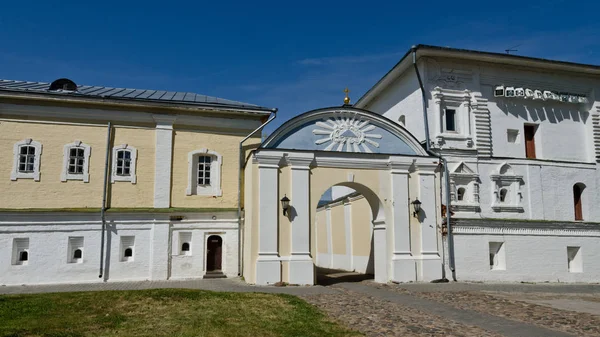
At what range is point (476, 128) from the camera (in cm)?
1916

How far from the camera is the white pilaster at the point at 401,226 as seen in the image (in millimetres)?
16531

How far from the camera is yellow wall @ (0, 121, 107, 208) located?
17.0 m

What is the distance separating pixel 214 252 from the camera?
60.0 ft

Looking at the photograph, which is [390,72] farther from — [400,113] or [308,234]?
[308,234]

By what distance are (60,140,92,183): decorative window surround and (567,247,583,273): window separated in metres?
18.8

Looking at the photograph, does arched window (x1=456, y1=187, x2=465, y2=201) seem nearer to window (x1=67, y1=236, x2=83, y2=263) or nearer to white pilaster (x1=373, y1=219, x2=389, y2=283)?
white pilaster (x1=373, y1=219, x2=389, y2=283)

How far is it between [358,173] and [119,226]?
28.8 ft

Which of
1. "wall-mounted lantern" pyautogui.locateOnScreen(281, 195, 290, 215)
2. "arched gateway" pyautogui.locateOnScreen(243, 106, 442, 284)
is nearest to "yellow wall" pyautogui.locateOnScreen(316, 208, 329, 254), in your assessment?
"arched gateway" pyautogui.locateOnScreen(243, 106, 442, 284)

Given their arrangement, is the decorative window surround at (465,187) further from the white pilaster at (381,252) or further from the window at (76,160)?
the window at (76,160)

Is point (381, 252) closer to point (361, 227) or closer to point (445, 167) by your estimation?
point (445, 167)

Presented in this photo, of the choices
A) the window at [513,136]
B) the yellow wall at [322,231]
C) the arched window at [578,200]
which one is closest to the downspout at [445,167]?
the window at [513,136]

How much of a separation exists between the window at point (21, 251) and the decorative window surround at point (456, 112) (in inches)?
606

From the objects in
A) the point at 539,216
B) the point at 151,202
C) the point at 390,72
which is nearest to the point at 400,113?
the point at 390,72

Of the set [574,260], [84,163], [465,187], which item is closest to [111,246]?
[84,163]
